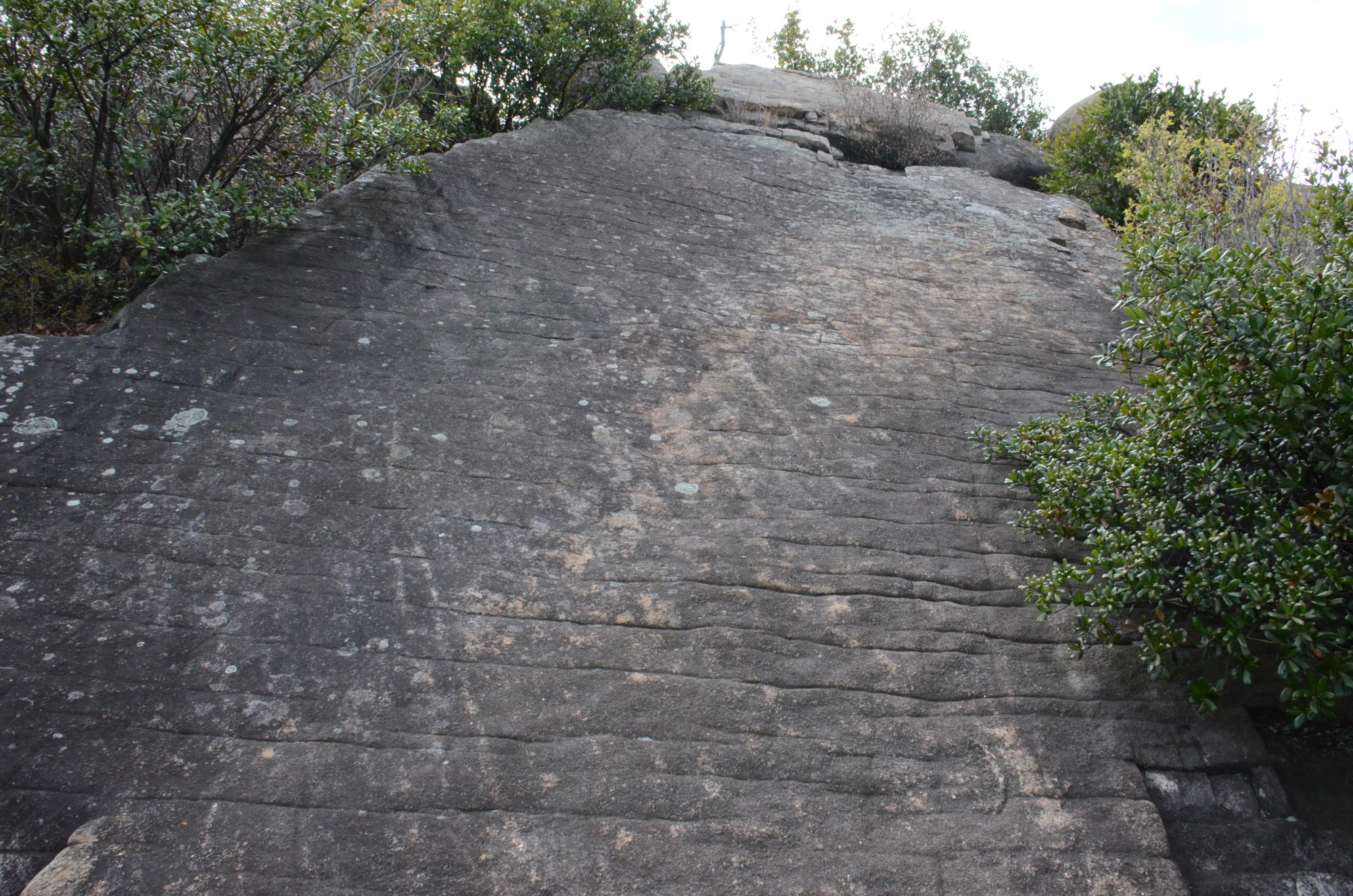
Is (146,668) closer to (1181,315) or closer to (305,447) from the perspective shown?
(305,447)

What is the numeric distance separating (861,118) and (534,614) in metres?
9.36

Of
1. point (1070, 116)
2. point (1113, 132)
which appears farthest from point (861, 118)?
point (1070, 116)

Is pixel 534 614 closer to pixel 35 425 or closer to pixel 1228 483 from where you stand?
pixel 35 425

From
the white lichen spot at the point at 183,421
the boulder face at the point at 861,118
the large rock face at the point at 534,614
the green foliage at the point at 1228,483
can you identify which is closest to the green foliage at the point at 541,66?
the boulder face at the point at 861,118

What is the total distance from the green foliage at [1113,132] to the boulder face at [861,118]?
0.84 meters

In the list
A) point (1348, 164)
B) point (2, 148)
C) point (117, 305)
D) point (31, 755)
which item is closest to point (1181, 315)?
point (1348, 164)

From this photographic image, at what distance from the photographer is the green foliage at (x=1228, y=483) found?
3.02 m

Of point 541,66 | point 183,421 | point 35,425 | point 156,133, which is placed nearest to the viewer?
point 35,425

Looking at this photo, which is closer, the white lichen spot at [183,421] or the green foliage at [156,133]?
the white lichen spot at [183,421]

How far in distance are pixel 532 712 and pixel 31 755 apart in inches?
65.2

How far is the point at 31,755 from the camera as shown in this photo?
2.72m

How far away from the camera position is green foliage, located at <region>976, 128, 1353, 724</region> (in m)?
3.02

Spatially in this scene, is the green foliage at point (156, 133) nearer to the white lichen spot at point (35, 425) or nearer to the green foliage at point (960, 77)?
the white lichen spot at point (35, 425)

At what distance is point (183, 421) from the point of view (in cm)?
407
